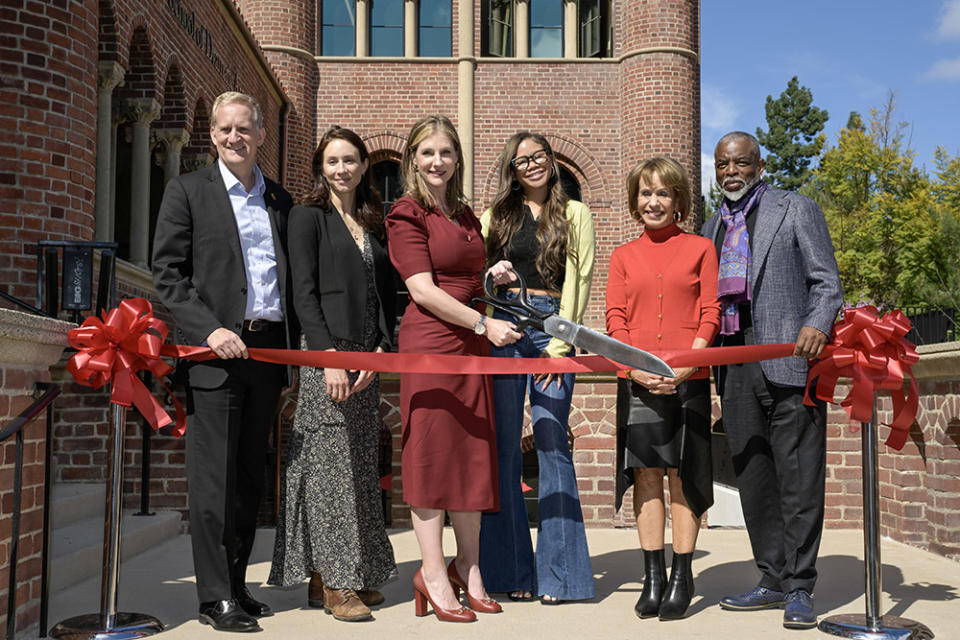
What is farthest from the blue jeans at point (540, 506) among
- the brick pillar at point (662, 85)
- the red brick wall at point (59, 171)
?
the brick pillar at point (662, 85)

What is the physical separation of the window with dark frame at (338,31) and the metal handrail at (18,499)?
47.9 feet

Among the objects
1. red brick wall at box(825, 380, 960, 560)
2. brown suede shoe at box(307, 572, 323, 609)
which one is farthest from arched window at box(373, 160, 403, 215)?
brown suede shoe at box(307, 572, 323, 609)

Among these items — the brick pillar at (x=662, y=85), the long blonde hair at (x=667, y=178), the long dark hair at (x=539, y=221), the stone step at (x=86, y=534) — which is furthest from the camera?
the brick pillar at (x=662, y=85)

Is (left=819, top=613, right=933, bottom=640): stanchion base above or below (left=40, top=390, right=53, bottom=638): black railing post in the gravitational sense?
below

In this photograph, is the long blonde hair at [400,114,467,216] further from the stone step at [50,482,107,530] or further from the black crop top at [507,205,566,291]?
the stone step at [50,482,107,530]

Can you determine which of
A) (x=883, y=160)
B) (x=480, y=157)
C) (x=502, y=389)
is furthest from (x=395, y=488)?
(x=883, y=160)

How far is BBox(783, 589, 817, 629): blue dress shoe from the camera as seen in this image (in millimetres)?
3414

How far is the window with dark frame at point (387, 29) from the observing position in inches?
672

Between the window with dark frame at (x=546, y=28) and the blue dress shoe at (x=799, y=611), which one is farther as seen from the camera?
the window with dark frame at (x=546, y=28)

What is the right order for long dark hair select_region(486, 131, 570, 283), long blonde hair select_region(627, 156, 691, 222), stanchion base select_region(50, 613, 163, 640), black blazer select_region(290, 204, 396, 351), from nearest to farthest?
stanchion base select_region(50, 613, 163, 640)
black blazer select_region(290, 204, 396, 351)
long blonde hair select_region(627, 156, 691, 222)
long dark hair select_region(486, 131, 570, 283)

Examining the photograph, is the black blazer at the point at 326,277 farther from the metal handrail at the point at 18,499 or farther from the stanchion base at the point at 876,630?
the stanchion base at the point at 876,630

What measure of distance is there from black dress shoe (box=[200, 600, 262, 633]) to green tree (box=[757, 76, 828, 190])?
39.8m

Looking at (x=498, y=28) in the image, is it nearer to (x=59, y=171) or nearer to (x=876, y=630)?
(x=59, y=171)

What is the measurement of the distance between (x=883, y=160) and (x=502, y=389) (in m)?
26.0
